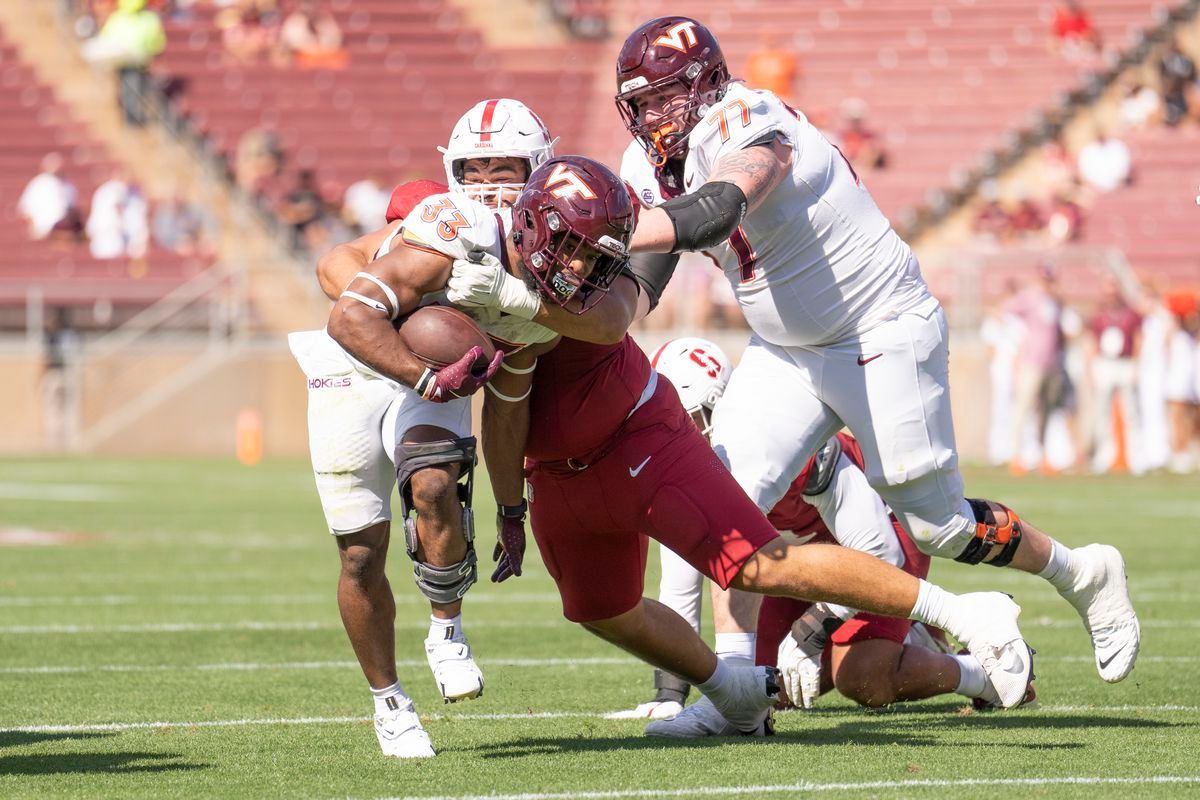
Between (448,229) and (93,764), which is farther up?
(448,229)

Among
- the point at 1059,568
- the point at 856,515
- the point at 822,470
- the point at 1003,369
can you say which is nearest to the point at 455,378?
the point at 822,470

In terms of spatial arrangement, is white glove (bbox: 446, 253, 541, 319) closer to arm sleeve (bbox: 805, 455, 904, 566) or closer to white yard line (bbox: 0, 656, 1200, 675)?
arm sleeve (bbox: 805, 455, 904, 566)

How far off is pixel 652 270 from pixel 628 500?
763 mm

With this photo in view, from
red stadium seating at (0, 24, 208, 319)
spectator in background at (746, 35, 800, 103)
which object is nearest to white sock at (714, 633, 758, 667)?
red stadium seating at (0, 24, 208, 319)

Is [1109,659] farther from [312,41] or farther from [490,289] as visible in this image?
[312,41]

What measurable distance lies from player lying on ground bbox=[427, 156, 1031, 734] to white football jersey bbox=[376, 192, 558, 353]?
84 mm

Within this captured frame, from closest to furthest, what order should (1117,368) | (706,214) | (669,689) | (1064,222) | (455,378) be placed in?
(455,378) → (706,214) → (669,689) → (1117,368) → (1064,222)

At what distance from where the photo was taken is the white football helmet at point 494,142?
17.6 ft

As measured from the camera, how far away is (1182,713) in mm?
5906

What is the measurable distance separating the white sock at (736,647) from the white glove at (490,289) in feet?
5.18

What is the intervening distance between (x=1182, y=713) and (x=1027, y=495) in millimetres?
9863

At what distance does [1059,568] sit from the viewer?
5.82 meters

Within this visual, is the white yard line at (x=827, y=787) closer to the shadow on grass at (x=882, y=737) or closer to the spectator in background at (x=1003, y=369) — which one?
the shadow on grass at (x=882, y=737)

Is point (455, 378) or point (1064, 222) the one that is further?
point (1064, 222)
